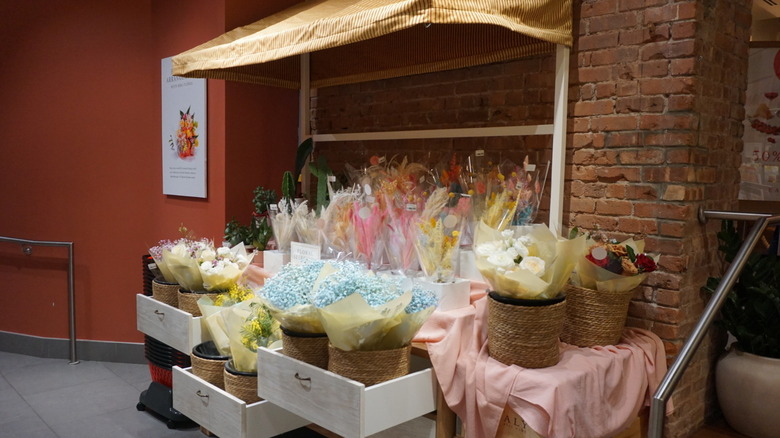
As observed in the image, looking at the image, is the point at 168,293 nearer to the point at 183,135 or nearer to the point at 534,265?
the point at 183,135

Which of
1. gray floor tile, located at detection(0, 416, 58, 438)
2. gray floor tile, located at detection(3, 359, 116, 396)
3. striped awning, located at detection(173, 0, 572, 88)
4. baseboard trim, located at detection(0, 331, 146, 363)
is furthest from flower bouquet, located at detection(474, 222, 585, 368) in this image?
baseboard trim, located at detection(0, 331, 146, 363)

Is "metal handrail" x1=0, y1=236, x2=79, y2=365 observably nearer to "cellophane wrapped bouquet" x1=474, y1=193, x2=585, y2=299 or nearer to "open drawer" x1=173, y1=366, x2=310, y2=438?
"open drawer" x1=173, y1=366, x2=310, y2=438

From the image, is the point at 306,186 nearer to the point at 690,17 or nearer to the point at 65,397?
the point at 65,397

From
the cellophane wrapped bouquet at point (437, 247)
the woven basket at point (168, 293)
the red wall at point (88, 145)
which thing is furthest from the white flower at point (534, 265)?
the red wall at point (88, 145)

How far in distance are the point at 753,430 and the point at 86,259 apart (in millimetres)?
4130

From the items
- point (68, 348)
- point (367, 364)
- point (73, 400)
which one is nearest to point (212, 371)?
point (367, 364)

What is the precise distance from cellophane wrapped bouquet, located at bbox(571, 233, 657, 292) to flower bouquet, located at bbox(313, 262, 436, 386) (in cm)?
62

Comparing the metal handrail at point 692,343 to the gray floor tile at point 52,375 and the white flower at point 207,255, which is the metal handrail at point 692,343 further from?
the gray floor tile at point 52,375

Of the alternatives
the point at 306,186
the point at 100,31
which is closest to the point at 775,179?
the point at 306,186

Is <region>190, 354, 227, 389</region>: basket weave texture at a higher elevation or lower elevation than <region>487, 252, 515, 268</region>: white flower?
lower

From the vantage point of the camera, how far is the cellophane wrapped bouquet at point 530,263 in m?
1.94

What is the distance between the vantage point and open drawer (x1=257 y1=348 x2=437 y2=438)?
1808 millimetres

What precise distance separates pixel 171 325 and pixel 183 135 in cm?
156

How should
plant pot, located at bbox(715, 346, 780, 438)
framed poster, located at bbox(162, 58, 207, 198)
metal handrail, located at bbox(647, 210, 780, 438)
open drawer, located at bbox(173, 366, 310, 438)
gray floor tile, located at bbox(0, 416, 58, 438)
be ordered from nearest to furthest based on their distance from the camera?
metal handrail, located at bbox(647, 210, 780, 438)
open drawer, located at bbox(173, 366, 310, 438)
plant pot, located at bbox(715, 346, 780, 438)
gray floor tile, located at bbox(0, 416, 58, 438)
framed poster, located at bbox(162, 58, 207, 198)
